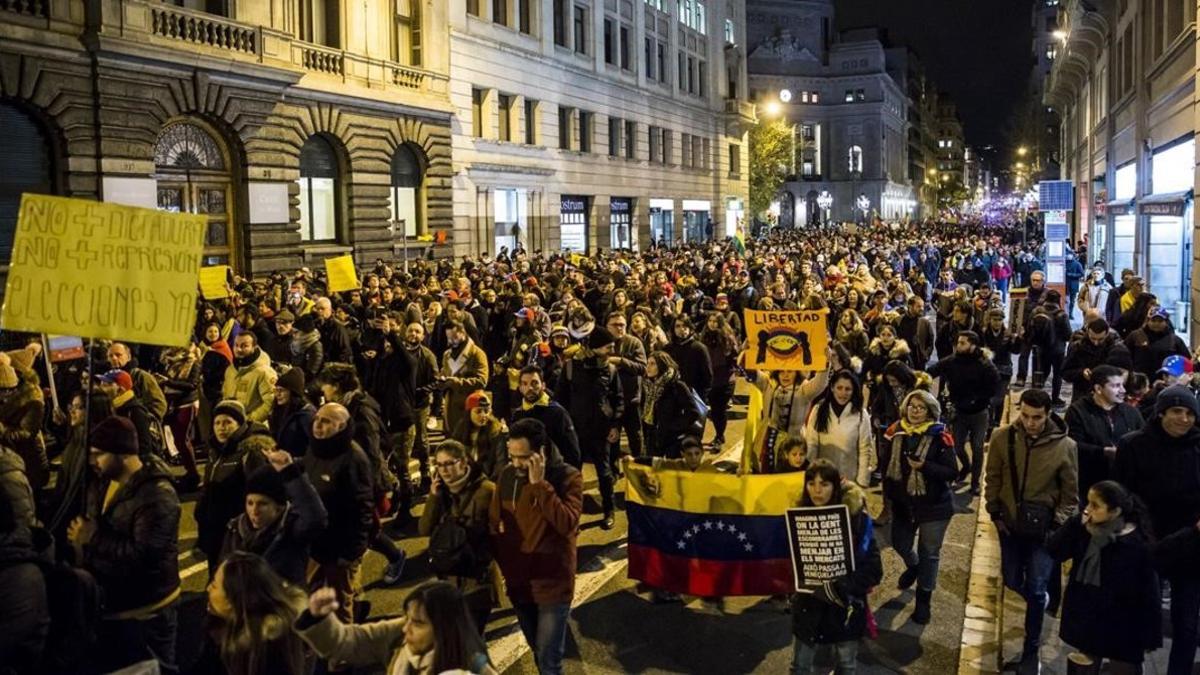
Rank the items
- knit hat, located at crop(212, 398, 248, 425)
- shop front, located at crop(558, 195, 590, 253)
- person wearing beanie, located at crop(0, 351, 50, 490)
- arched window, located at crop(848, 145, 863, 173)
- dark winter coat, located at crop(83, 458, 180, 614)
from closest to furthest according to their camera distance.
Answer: dark winter coat, located at crop(83, 458, 180, 614)
knit hat, located at crop(212, 398, 248, 425)
person wearing beanie, located at crop(0, 351, 50, 490)
shop front, located at crop(558, 195, 590, 253)
arched window, located at crop(848, 145, 863, 173)

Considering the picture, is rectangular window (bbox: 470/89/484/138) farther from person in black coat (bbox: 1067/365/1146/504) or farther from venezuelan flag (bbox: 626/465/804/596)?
person in black coat (bbox: 1067/365/1146/504)

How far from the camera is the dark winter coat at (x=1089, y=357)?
1029 centimetres

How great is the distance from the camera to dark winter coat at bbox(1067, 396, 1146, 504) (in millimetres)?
7477

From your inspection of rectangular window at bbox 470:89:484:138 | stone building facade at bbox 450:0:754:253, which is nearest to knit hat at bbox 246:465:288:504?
stone building facade at bbox 450:0:754:253

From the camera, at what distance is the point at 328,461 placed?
245 inches

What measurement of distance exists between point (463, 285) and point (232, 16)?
9693mm

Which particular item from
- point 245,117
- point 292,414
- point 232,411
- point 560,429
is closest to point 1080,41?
point 245,117

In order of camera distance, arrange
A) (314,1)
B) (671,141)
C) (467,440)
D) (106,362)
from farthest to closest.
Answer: (671,141) → (314,1) → (106,362) → (467,440)

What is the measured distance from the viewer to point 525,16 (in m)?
37.8

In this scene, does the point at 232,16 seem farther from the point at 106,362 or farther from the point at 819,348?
the point at 819,348

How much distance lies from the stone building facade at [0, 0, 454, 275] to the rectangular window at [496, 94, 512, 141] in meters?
4.55

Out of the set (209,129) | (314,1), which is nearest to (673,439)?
(209,129)

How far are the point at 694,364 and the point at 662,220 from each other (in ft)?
129

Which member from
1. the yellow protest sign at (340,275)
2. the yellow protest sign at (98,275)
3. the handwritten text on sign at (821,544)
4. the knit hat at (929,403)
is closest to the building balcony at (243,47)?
→ the yellow protest sign at (340,275)
